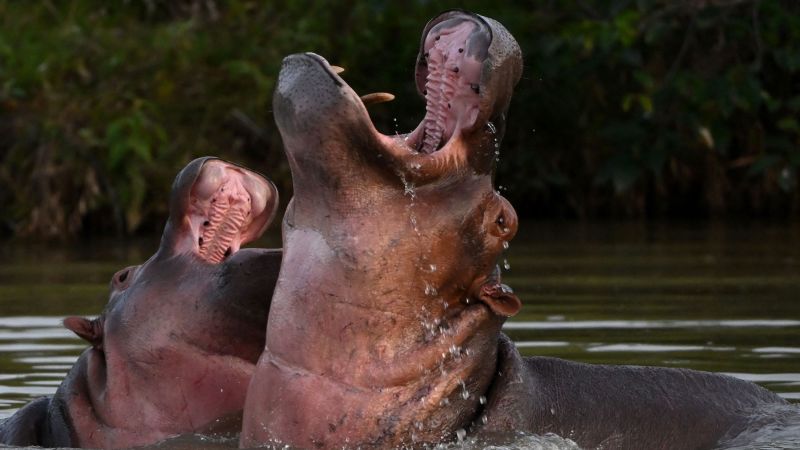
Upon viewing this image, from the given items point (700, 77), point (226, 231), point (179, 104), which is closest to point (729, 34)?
point (700, 77)

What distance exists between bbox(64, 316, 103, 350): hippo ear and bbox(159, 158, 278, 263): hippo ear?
0.85 ft

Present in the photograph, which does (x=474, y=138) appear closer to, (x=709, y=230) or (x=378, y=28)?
(x=709, y=230)

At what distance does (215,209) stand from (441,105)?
87 centimetres

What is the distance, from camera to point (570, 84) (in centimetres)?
1392


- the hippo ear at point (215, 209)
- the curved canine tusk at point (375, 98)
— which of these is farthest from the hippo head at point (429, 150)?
the hippo ear at point (215, 209)

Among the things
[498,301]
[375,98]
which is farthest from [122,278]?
[498,301]

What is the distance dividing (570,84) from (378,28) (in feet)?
6.86

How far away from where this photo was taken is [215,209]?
4.30 meters

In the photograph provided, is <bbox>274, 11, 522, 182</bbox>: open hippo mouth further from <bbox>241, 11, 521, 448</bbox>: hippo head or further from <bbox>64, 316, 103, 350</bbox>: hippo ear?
<bbox>64, 316, 103, 350</bbox>: hippo ear

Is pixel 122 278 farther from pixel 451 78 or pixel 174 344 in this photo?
pixel 451 78

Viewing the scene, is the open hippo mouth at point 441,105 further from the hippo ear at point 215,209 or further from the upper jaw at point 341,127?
the hippo ear at point 215,209

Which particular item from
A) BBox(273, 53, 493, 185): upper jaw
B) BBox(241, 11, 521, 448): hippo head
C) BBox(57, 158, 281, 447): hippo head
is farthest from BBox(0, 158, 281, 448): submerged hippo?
BBox(273, 53, 493, 185): upper jaw

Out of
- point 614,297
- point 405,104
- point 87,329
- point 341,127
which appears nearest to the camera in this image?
point 341,127

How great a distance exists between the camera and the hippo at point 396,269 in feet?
11.7
